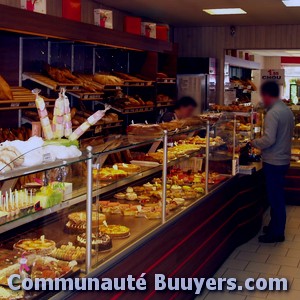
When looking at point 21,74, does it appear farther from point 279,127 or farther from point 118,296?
point 118,296

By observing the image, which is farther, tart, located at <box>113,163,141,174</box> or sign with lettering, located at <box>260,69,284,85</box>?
sign with lettering, located at <box>260,69,284,85</box>

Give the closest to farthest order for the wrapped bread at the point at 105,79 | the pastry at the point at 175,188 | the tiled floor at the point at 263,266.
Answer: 1. the tiled floor at the point at 263,266
2. the pastry at the point at 175,188
3. the wrapped bread at the point at 105,79

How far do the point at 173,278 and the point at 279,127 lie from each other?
259 cm

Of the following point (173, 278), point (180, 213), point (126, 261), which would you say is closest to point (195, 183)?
point (180, 213)

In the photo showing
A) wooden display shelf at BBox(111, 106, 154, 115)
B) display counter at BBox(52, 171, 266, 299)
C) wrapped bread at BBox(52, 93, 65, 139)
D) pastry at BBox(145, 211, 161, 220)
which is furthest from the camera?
wooden display shelf at BBox(111, 106, 154, 115)

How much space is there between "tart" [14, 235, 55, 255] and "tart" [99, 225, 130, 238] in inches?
19.4

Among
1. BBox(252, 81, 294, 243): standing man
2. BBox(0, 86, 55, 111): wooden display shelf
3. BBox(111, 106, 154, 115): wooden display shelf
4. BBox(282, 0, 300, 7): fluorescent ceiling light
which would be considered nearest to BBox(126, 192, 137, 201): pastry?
BBox(0, 86, 55, 111): wooden display shelf

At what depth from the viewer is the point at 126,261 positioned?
317 cm

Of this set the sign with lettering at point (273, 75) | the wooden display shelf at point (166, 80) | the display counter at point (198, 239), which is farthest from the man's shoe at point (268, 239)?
the sign with lettering at point (273, 75)

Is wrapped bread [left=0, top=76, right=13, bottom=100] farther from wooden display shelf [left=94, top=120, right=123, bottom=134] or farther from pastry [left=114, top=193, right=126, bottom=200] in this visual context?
wooden display shelf [left=94, top=120, right=123, bottom=134]

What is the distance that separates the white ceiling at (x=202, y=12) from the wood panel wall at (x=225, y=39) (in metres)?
0.38

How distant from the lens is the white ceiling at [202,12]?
26.2 ft

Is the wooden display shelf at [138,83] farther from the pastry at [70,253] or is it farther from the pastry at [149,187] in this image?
the pastry at [70,253]

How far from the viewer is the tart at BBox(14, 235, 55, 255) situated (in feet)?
9.67
